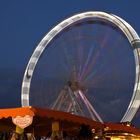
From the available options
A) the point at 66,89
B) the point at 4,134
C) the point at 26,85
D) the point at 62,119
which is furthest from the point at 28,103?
the point at 62,119

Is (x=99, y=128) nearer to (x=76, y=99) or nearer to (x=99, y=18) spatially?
(x=76, y=99)

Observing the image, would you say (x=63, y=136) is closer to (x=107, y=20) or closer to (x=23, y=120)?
A: (x=23, y=120)

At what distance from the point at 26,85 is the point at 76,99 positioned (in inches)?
237

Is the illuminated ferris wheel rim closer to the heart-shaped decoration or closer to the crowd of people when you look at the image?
the crowd of people

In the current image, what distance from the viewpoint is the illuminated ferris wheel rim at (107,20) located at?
28.2 m

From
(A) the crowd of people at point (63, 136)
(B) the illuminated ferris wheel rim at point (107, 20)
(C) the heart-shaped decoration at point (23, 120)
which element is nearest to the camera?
(C) the heart-shaped decoration at point (23, 120)

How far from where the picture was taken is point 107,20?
100 ft

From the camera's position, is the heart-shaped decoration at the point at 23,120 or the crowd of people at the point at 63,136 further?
the crowd of people at the point at 63,136

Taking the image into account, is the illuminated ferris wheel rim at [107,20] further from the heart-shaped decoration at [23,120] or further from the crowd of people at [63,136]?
the heart-shaped decoration at [23,120]

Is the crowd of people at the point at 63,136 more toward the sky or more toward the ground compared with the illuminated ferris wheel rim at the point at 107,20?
more toward the ground

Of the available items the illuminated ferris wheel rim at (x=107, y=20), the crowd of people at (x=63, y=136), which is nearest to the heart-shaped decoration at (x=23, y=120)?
the crowd of people at (x=63, y=136)

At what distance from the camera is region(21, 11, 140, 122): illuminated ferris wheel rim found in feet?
92.6

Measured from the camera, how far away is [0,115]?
1277 cm

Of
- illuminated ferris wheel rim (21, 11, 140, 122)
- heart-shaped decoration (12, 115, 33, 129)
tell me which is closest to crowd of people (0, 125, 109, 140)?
heart-shaped decoration (12, 115, 33, 129)
